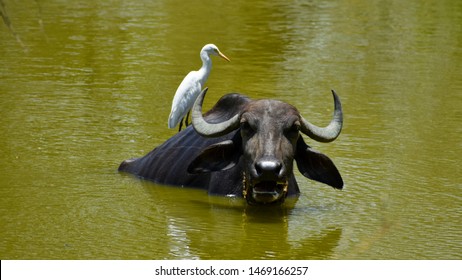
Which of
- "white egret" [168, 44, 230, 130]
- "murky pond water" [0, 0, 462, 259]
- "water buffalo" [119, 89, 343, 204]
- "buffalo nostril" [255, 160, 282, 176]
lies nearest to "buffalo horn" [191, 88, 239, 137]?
"water buffalo" [119, 89, 343, 204]

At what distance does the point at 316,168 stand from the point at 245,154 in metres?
0.89

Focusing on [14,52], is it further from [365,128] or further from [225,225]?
[225,225]

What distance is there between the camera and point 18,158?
11336mm

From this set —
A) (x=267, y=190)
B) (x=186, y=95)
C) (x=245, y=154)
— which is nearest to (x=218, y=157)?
(x=245, y=154)

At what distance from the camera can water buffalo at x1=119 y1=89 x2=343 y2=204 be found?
29.8 feet

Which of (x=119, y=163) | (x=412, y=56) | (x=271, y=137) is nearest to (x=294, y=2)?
(x=412, y=56)

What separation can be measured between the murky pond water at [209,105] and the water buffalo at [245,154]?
20 centimetres

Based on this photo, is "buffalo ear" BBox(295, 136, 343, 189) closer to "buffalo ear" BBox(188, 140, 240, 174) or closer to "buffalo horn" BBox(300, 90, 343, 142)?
"buffalo horn" BBox(300, 90, 343, 142)

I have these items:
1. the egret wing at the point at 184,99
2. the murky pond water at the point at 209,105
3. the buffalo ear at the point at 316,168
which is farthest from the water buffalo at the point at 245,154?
the egret wing at the point at 184,99

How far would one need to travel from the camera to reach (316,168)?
9883mm

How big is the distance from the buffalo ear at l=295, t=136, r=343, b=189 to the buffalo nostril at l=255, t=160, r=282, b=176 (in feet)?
3.35

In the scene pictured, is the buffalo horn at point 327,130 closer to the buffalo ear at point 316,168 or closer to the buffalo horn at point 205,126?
the buffalo ear at point 316,168

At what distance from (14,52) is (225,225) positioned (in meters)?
10.2

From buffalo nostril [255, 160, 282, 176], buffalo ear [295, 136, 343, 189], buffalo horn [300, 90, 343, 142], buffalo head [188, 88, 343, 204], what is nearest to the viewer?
buffalo nostril [255, 160, 282, 176]
